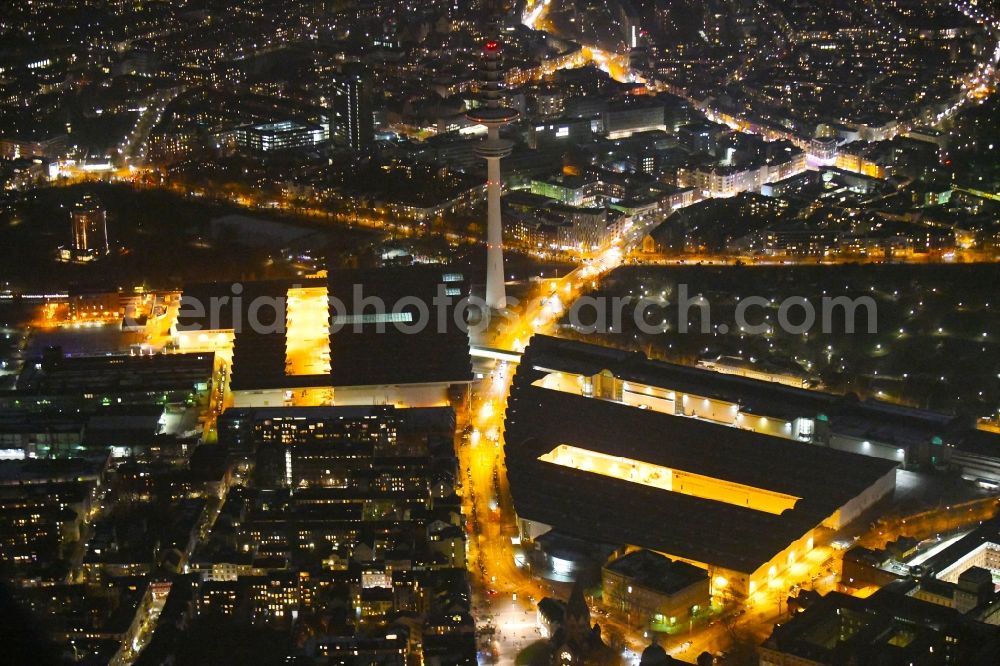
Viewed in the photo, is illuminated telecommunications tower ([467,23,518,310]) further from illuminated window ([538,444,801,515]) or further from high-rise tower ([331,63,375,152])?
high-rise tower ([331,63,375,152])

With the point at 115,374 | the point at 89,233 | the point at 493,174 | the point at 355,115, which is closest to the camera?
the point at 115,374

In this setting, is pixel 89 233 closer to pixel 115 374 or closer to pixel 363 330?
pixel 115 374

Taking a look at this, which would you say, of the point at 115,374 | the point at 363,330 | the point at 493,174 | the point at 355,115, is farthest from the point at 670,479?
the point at 355,115

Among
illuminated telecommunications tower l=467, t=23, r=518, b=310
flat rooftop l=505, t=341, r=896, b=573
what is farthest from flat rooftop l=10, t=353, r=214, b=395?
flat rooftop l=505, t=341, r=896, b=573

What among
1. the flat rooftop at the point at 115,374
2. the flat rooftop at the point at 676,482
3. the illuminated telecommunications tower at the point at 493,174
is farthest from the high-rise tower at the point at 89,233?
the flat rooftop at the point at 676,482

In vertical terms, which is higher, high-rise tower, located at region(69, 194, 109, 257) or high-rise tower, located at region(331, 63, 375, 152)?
high-rise tower, located at region(331, 63, 375, 152)

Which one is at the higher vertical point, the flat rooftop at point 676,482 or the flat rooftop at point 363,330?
the flat rooftop at point 363,330

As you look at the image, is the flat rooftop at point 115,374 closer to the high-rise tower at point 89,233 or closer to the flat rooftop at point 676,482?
the flat rooftop at point 676,482

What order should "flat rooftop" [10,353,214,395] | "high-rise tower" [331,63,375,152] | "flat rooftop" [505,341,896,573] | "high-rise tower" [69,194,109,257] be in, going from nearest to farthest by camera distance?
"flat rooftop" [505,341,896,573] < "flat rooftop" [10,353,214,395] < "high-rise tower" [69,194,109,257] < "high-rise tower" [331,63,375,152]

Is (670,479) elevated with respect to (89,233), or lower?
lower

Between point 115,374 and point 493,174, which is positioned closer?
point 115,374

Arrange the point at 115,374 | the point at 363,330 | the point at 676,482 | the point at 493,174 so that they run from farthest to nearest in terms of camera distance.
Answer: the point at 493,174, the point at 363,330, the point at 115,374, the point at 676,482

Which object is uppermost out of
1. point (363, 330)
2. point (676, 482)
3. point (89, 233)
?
point (89, 233)
